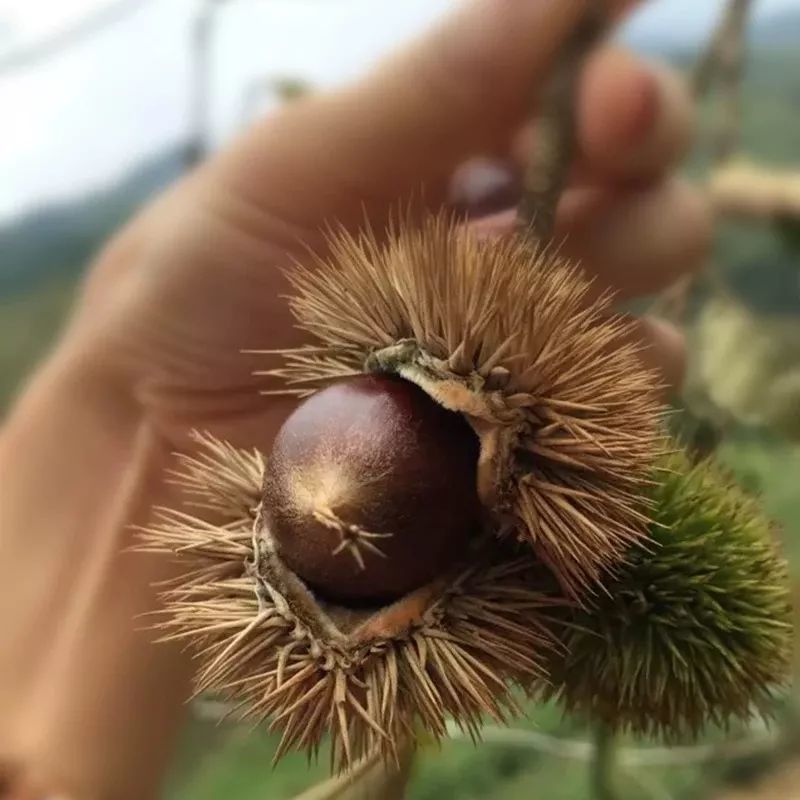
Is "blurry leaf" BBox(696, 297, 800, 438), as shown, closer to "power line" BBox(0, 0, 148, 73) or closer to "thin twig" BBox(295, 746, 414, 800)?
"thin twig" BBox(295, 746, 414, 800)

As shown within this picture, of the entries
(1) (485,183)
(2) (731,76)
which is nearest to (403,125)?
(1) (485,183)

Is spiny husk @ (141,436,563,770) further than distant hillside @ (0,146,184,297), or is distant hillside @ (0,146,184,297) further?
distant hillside @ (0,146,184,297)

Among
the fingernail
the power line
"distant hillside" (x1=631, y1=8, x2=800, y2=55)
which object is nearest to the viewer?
the fingernail

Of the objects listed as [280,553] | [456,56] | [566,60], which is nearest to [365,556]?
[280,553]

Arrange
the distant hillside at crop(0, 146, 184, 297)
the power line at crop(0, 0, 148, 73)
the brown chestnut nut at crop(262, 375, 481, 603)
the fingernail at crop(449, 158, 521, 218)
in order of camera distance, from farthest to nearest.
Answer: the power line at crop(0, 0, 148, 73)
the distant hillside at crop(0, 146, 184, 297)
the fingernail at crop(449, 158, 521, 218)
the brown chestnut nut at crop(262, 375, 481, 603)

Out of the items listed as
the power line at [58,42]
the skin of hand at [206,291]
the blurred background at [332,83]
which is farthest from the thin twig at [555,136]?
the power line at [58,42]

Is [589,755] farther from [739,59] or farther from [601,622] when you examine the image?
[739,59]

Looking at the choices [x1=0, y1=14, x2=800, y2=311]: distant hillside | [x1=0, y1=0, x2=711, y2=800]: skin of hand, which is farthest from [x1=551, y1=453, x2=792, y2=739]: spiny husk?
[x1=0, y1=14, x2=800, y2=311]: distant hillside
